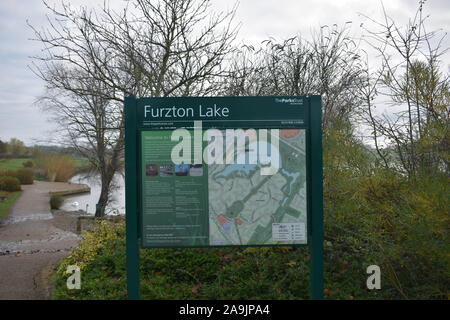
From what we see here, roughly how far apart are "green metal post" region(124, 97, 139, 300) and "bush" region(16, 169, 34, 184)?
3500 cm

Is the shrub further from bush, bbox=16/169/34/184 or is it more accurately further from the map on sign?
the map on sign

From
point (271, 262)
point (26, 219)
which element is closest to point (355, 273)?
point (271, 262)

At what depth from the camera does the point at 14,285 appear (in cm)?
664

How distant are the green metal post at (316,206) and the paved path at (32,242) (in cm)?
367

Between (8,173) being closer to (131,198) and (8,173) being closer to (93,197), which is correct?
(93,197)

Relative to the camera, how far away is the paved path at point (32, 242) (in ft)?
21.8

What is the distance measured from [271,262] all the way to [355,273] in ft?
3.43

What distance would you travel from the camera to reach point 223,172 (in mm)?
4496

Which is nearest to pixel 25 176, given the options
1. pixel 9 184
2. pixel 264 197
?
pixel 9 184

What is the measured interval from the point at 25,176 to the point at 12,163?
206 centimetres
